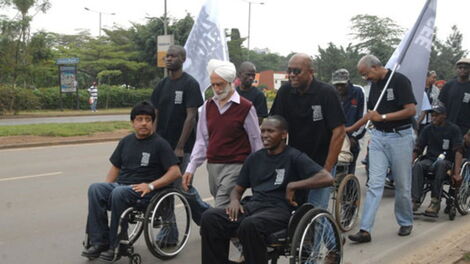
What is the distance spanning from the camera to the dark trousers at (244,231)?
3.80 metres

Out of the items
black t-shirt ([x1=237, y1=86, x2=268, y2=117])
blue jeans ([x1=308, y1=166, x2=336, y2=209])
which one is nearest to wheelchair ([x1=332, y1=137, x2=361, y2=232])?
black t-shirt ([x1=237, y1=86, x2=268, y2=117])

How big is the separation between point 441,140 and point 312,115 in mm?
3393

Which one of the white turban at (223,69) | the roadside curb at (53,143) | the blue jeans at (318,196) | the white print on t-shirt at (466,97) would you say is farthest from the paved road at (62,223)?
the roadside curb at (53,143)

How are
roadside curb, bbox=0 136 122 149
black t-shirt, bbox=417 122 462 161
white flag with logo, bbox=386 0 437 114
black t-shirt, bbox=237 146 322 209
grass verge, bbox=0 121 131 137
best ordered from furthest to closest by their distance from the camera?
grass verge, bbox=0 121 131 137, roadside curb, bbox=0 136 122 149, black t-shirt, bbox=417 122 462 161, white flag with logo, bbox=386 0 437 114, black t-shirt, bbox=237 146 322 209

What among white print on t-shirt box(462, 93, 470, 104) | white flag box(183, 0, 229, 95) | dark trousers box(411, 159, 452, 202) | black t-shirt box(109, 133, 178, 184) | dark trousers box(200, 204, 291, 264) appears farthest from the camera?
white flag box(183, 0, 229, 95)

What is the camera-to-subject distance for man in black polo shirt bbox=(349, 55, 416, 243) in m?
5.82

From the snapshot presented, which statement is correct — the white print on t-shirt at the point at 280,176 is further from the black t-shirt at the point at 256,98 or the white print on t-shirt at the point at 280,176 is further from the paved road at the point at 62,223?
the black t-shirt at the point at 256,98

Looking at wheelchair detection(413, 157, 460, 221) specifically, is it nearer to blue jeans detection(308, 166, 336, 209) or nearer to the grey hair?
the grey hair

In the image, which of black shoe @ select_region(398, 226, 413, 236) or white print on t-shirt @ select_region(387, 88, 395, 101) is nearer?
white print on t-shirt @ select_region(387, 88, 395, 101)

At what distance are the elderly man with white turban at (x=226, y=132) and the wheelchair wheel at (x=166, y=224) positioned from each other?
1.17 feet

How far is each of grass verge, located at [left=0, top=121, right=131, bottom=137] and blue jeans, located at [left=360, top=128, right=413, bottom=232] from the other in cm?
1184

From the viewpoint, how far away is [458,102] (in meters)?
7.41

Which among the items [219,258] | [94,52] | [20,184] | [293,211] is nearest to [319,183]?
[293,211]

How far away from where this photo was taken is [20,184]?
8961mm
